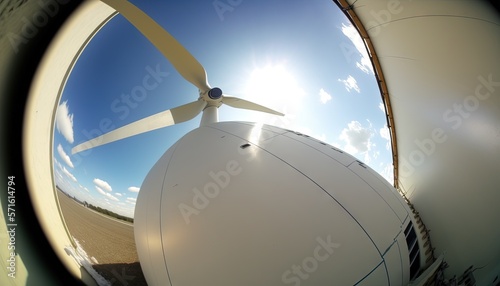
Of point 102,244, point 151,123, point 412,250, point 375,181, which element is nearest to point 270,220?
point 375,181

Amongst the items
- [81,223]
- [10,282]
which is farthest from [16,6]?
[81,223]

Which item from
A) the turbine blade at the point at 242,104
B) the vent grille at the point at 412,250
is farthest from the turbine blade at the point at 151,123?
the vent grille at the point at 412,250

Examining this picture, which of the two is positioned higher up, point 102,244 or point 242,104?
point 242,104

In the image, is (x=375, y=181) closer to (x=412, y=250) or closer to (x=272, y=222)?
(x=412, y=250)

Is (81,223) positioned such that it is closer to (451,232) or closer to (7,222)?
(7,222)

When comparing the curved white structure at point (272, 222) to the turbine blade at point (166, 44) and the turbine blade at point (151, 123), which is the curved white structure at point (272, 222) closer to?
the turbine blade at point (151, 123)

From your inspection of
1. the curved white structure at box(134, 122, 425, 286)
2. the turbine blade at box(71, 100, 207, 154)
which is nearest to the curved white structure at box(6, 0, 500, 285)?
the curved white structure at box(134, 122, 425, 286)
